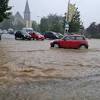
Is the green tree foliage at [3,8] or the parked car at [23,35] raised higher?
the green tree foliage at [3,8]

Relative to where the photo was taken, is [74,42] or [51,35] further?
[51,35]

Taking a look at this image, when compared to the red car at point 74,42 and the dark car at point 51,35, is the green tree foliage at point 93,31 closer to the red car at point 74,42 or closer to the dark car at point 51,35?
the dark car at point 51,35

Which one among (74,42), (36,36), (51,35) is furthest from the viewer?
(51,35)

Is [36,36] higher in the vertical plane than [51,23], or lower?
lower

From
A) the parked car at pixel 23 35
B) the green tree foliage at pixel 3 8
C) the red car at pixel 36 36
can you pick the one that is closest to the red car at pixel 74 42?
the green tree foliage at pixel 3 8

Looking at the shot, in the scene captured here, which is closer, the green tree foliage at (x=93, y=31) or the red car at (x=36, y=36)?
the red car at (x=36, y=36)

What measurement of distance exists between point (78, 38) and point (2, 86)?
25.6 metres

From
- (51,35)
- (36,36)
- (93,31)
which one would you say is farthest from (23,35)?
(93,31)

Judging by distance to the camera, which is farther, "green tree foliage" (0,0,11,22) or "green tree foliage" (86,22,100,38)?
"green tree foliage" (86,22,100,38)

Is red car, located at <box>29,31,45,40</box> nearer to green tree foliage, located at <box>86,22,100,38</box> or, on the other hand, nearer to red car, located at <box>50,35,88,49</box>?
red car, located at <box>50,35,88,49</box>

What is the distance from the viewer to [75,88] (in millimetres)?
12062

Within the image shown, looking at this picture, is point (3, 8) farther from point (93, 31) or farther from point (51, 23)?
point (51, 23)

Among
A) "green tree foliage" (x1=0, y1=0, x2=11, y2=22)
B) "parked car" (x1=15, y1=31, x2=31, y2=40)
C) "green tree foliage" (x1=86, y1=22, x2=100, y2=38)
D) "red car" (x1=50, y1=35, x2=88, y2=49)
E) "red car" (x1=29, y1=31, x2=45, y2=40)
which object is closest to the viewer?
"red car" (x1=50, y1=35, x2=88, y2=49)

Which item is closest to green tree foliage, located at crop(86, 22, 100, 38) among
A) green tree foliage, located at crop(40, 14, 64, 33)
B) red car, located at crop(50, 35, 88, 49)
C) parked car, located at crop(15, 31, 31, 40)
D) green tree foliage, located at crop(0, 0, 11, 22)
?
green tree foliage, located at crop(40, 14, 64, 33)
